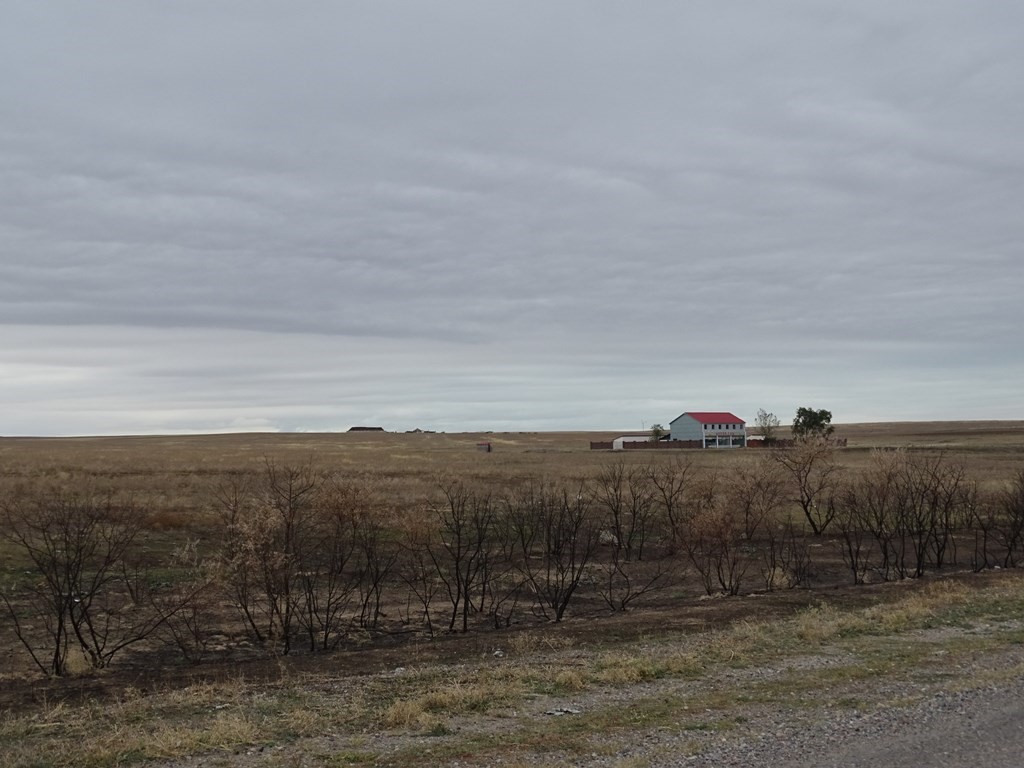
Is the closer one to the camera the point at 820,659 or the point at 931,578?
the point at 820,659

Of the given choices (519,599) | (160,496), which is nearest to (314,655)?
(519,599)

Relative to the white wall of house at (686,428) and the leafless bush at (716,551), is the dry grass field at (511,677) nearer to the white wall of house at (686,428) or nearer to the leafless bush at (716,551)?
the leafless bush at (716,551)

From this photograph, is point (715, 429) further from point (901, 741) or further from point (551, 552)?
point (901, 741)

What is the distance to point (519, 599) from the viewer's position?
23.1m

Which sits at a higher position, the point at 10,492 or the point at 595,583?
the point at 10,492

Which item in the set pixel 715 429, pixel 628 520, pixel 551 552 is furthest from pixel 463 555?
pixel 715 429

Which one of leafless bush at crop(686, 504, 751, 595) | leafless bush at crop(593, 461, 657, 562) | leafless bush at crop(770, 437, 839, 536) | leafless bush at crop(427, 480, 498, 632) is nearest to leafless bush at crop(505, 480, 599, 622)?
leafless bush at crop(593, 461, 657, 562)

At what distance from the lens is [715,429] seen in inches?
4658

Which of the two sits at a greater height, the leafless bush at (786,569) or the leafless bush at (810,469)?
the leafless bush at (810,469)

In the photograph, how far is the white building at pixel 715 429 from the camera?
117 metres

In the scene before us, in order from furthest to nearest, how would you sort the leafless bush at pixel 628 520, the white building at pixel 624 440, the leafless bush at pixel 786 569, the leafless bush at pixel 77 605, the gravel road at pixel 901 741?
the white building at pixel 624 440
the leafless bush at pixel 628 520
the leafless bush at pixel 786 569
the leafless bush at pixel 77 605
the gravel road at pixel 901 741

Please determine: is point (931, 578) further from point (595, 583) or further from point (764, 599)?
point (595, 583)

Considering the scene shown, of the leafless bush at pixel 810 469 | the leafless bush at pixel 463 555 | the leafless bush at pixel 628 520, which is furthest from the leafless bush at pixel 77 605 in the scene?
the leafless bush at pixel 810 469

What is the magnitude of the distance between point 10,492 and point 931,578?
34.2m
